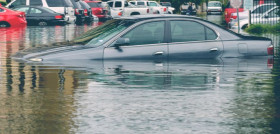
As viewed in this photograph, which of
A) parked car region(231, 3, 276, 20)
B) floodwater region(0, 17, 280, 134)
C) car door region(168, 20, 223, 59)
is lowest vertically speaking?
floodwater region(0, 17, 280, 134)

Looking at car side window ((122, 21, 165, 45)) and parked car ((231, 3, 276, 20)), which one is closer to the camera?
car side window ((122, 21, 165, 45))

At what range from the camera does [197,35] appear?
15242 millimetres

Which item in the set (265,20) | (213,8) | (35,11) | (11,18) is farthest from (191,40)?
(213,8)

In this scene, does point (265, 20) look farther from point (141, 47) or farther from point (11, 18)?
point (141, 47)

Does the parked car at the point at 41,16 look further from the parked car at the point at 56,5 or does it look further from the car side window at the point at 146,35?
the car side window at the point at 146,35

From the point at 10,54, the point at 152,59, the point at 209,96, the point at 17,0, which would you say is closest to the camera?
the point at 209,96

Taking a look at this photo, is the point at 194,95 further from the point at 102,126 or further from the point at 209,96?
the point at 102,126

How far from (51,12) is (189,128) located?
35174 mm

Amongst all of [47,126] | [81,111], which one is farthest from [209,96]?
[47,126]

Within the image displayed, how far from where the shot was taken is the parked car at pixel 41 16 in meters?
42.6

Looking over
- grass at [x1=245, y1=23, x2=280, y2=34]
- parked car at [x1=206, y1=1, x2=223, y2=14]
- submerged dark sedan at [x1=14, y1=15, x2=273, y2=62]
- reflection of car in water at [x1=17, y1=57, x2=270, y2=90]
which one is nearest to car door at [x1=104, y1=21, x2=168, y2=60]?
submerged dark sedan at [x1=14, y1=15, x2=273, y2=62]

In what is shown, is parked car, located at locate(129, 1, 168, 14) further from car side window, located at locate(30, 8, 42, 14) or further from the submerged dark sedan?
the submerged dark sedan

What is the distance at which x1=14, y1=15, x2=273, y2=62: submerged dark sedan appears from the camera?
15008 millimetres

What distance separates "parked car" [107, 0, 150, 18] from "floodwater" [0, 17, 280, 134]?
137ft
